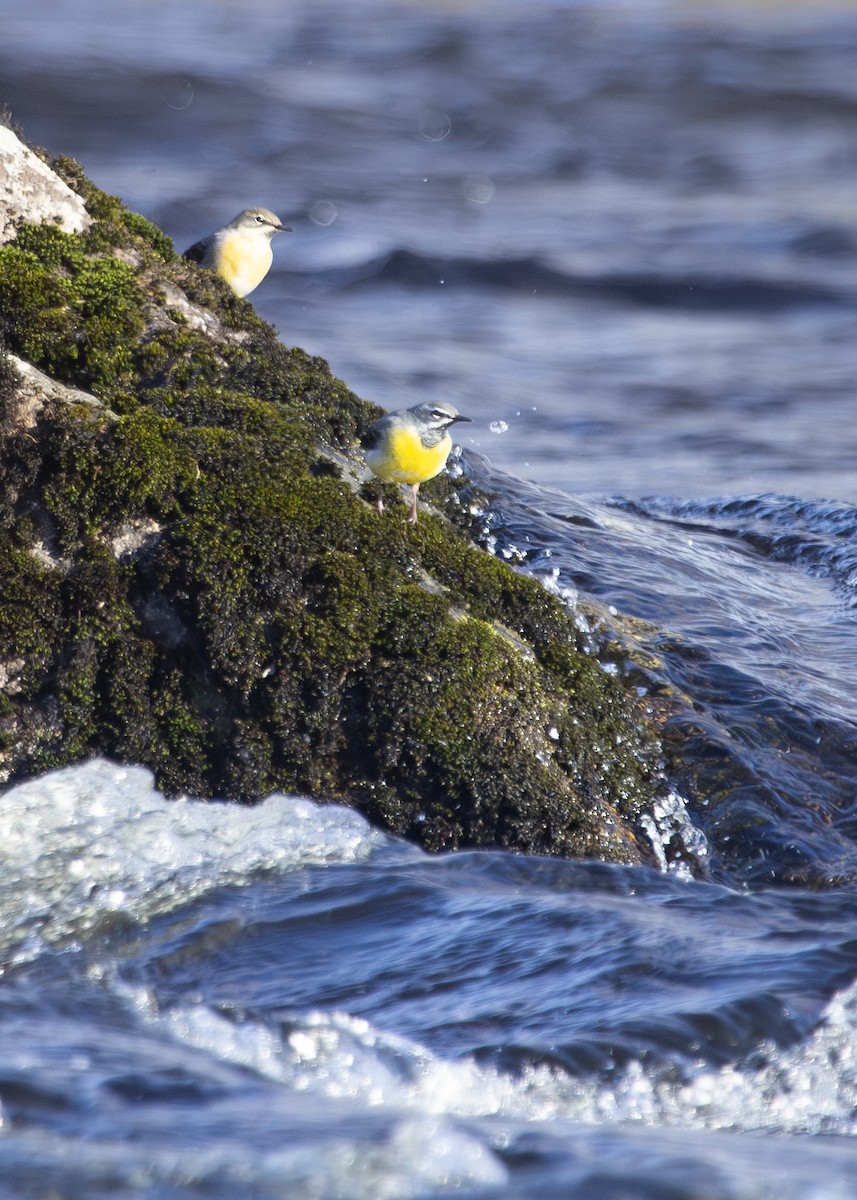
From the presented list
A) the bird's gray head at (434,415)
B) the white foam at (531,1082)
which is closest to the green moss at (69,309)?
the bird's gray head at (434,415)

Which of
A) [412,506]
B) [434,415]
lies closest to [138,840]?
[412,506]

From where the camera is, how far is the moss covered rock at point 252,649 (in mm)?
5238

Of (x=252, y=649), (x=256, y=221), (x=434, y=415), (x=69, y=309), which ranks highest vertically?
(x=256, y=221)

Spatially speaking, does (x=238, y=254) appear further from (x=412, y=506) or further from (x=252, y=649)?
(x=252, y=649)

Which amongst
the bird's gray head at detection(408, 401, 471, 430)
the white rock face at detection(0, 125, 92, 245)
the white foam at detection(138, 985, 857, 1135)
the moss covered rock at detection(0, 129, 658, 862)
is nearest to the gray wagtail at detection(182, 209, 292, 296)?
the white rock face at detection(0, 125, 92, 245)

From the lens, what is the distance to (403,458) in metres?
6.24

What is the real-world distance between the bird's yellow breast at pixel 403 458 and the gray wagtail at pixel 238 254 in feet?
7.50

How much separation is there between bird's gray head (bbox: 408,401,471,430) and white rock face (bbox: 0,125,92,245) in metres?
1.84

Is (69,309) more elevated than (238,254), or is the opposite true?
(238,254)

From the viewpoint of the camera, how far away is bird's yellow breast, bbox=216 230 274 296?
8156mm

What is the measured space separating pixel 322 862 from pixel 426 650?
935mm

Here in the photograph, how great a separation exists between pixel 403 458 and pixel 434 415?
46cm

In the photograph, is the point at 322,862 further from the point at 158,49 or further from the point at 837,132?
the point at 158,49

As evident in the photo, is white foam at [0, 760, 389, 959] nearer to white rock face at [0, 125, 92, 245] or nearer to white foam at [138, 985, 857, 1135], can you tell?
white foam at [138, 985, 857, 1135]
